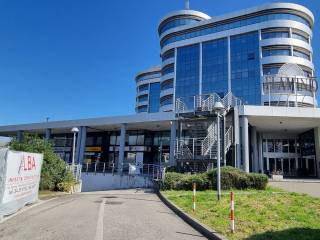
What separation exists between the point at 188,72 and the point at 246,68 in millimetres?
11917

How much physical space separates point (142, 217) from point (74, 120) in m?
28.8

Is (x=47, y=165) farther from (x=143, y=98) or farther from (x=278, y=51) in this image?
(x=143, y=98)

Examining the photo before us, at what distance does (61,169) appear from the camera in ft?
62.8

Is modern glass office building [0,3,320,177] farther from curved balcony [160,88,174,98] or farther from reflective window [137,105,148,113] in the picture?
curved balcony [160,88,174,98]

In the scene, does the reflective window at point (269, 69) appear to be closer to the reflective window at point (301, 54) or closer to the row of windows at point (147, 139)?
the reflective window at point (301, 54)

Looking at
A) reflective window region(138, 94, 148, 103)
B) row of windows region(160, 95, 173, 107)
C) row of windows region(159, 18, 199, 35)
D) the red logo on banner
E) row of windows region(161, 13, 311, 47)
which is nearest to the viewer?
the red logo on banner

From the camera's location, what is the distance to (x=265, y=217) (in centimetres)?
912

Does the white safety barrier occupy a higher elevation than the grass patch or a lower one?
higher

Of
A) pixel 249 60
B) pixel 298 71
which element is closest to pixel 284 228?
pixel 298 71

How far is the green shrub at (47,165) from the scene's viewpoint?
17.7 meters

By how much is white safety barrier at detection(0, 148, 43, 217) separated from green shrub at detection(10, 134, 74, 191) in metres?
5.15

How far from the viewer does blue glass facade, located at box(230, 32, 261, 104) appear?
191ft

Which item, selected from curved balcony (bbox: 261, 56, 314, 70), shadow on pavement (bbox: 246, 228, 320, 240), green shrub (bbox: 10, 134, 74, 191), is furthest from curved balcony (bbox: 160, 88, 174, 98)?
shadow on pavement (bbox: 246, 228, 320, 240)

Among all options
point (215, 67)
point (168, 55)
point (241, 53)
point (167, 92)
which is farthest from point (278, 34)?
point (167, 92)
